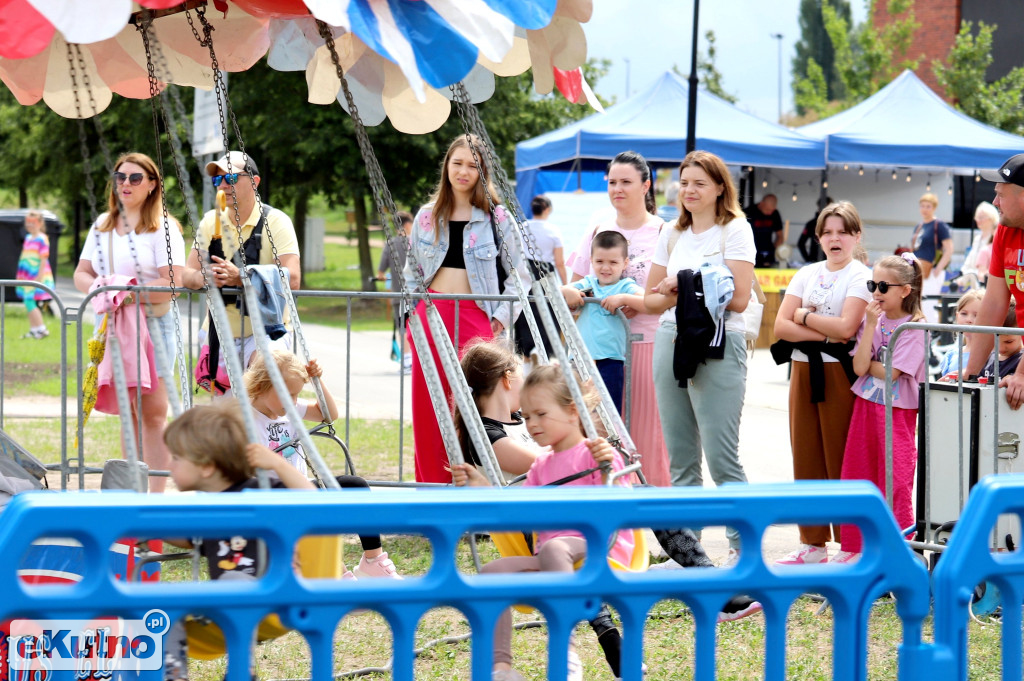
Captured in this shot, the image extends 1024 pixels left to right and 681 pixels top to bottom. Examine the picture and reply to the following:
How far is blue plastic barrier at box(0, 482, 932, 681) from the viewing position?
2068 millimetres

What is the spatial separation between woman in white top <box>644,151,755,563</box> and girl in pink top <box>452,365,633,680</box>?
1.38 meters

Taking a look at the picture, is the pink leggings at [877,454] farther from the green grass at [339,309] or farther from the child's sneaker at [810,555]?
the green grass at [339,309]

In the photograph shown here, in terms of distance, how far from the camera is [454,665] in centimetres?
432

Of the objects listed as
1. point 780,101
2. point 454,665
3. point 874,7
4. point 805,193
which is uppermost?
point 780,101

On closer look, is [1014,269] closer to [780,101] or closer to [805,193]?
[805,193]

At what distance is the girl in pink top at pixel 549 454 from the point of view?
3709 millimetres

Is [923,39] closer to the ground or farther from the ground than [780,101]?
closer to the ground

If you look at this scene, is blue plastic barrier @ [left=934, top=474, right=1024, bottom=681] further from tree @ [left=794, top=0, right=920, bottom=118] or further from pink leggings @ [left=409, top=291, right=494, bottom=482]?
tree @ [left=794, top=0, right=920, bottom=118]

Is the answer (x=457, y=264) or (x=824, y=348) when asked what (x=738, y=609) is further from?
(x=457, y=264)

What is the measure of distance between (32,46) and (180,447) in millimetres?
1172

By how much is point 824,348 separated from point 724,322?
0.55 metres

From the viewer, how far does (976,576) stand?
96.6 inches

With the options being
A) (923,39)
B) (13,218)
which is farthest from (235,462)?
(923,39)

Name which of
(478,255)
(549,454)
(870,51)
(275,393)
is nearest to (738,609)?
(549,454)
